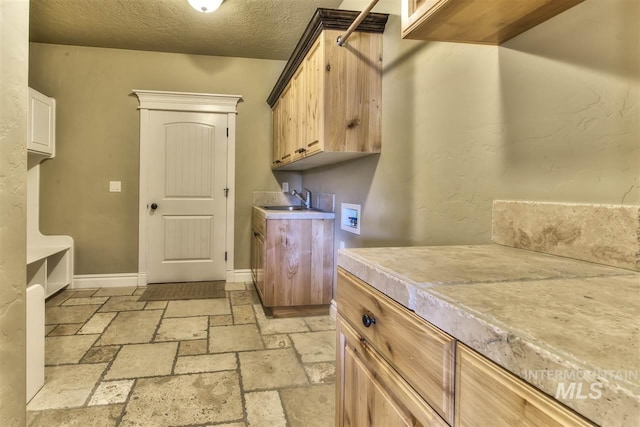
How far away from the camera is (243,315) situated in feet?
10.2

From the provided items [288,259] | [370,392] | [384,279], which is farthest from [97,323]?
[384,279]

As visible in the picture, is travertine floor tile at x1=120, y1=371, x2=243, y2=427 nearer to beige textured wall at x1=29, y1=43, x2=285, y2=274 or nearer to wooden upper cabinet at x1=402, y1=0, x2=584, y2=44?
wooden upper cabinet at x1=402, y1=0, x2=584, y2=44

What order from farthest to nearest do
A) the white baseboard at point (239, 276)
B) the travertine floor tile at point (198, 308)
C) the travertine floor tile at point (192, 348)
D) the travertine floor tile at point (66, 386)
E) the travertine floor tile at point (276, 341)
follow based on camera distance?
the white baseboard at point (239, 276) → the travertine floor tile at point (198, 308) → the travertine floor tile at point (276, 341) → the travertine floor tile at point (192, 348) → the travertine floor tile at point (66, 386)

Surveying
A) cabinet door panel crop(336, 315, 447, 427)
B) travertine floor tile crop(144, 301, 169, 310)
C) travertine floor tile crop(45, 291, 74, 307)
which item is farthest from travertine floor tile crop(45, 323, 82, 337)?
cabinet door panel crop(336, 315, 447, 427)

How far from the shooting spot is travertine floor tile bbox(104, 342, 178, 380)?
2086 mm

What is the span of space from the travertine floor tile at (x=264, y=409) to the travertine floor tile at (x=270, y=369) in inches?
3.0

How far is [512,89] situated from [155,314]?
3105 millimetres

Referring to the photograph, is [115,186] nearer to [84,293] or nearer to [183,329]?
[84,293]

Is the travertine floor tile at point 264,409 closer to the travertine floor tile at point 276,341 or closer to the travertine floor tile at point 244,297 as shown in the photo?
the travertine floor tile at point 276,341

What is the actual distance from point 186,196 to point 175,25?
1.77 meters

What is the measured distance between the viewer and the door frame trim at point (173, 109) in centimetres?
401

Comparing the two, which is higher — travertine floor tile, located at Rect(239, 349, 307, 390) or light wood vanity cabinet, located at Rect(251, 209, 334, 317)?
light wood vanity cabinet, located at Rect(251, 209, 334, 317)

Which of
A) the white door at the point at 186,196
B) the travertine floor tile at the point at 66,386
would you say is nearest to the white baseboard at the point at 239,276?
the white door at the point at 186,196

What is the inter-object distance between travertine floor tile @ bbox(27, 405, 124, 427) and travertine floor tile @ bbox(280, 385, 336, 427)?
2.64ft
